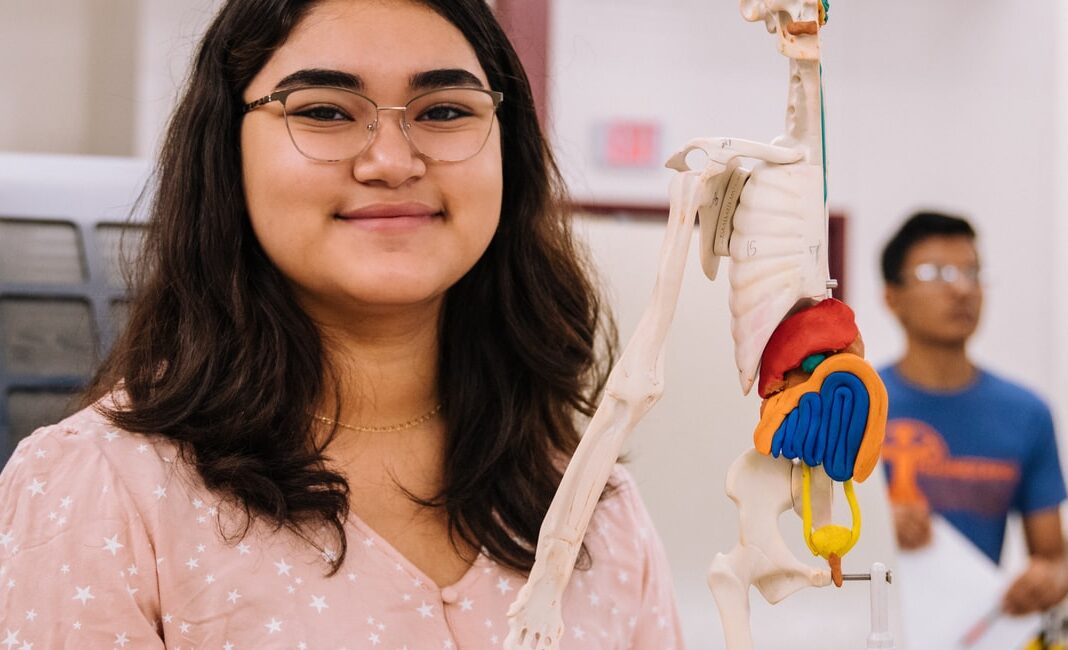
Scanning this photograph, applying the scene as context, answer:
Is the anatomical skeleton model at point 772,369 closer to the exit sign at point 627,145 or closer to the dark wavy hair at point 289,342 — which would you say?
the dark wavy hair at point 289,342

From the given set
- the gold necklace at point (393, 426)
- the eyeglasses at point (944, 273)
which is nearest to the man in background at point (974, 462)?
the eyeglasses at point (944, 273)

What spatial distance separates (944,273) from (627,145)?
1049 mm

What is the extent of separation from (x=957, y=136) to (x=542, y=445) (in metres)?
2.85

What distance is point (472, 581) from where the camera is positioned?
43.2 inches

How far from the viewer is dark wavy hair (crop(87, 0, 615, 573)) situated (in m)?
1.06

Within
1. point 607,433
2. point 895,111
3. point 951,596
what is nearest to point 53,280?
point 607,433

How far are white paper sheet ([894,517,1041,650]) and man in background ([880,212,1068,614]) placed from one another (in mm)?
27

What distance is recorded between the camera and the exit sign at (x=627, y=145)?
3.38 meters

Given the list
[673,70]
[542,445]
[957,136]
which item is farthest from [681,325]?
[957,136]

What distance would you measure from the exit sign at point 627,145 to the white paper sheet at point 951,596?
4.48 ft

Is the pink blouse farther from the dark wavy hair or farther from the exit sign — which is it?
the exit sign

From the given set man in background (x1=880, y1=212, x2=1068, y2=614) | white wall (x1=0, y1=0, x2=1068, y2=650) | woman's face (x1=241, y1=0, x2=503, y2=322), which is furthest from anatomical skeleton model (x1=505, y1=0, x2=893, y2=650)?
white wall (x1=0, y1=0, x2=1068, y2=650)

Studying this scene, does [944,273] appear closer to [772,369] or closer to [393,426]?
[393,426]

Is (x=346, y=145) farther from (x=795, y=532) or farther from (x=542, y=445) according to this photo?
(x=795, y=532)
